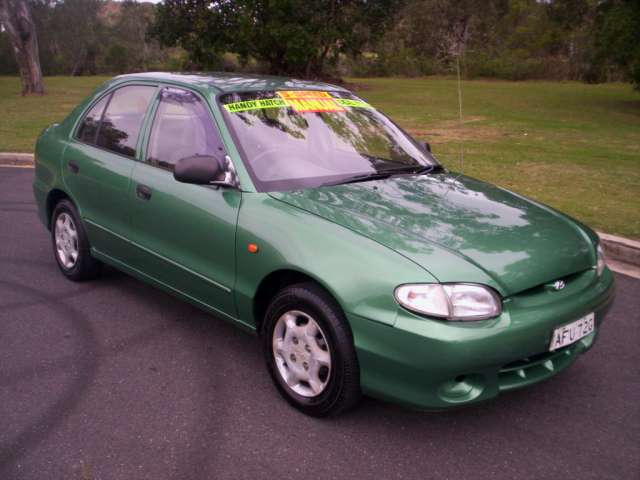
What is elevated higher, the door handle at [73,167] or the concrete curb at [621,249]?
the door handle at [73,167]

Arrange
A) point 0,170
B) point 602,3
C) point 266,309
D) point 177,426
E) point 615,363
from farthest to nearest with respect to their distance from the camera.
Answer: point 602,3 < point 0,170 < point 615,363 < point 266,309 < point 177,426

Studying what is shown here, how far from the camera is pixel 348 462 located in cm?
307

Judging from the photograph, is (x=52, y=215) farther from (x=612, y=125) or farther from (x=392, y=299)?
(x=612, y=125)

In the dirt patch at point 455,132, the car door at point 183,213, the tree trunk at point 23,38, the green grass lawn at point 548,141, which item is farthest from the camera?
the tree trunk at point 23,38

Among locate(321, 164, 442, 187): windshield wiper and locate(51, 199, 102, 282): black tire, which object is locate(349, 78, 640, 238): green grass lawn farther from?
locate(51, 199, 102, 282): black tire

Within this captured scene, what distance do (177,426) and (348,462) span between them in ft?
2.89

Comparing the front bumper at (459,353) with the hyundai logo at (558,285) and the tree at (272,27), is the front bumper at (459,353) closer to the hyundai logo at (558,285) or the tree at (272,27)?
the hyundai logo at (558,285)

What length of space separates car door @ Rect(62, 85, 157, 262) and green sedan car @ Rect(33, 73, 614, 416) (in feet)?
0.05

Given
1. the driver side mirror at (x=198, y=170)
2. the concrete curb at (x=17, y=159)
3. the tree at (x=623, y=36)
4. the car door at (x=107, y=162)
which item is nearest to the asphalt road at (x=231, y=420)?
the car door at (x=107, y=162)

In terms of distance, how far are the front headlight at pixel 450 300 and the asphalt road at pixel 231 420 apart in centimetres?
69

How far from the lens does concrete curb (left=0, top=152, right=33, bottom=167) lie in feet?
35.8

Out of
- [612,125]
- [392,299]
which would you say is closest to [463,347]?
[392,299]

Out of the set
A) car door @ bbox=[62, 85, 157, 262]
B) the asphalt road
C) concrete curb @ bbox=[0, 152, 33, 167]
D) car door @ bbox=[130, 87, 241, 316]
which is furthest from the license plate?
concrete curb @ bbox=[0, 152, 33, 167]

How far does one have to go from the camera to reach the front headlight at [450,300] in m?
2.97
